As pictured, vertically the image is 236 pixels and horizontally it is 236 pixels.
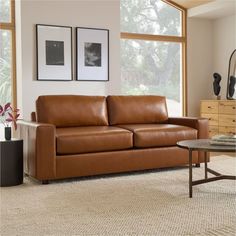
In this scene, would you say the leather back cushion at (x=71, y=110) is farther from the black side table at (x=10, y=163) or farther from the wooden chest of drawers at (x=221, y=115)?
the wooden chest of drawers at (x=221, y=115)

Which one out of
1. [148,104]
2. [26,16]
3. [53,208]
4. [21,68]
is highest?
[26,16]

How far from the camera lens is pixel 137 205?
2863 millimetres

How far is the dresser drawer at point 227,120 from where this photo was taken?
6.09 meters

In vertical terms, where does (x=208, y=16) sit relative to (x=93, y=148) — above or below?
above

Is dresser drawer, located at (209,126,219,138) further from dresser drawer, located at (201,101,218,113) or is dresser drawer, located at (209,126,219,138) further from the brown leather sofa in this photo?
the brown leather sofa

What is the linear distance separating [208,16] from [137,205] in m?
5.11

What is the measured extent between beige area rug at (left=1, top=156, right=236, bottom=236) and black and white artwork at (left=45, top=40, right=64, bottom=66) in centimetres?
223

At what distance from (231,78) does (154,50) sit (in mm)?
1416

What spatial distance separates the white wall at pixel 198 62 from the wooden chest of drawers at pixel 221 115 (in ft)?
1.97

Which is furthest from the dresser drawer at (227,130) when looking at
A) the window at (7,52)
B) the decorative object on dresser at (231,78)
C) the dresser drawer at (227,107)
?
the window at (7,52)

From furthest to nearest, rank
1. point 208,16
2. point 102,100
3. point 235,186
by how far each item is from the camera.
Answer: point 208,16
point 102,100
point 235,186

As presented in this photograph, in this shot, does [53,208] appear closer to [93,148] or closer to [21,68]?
[93,148]

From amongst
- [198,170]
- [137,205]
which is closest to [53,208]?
[137,205]

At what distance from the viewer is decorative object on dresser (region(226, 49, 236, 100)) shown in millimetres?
6605
